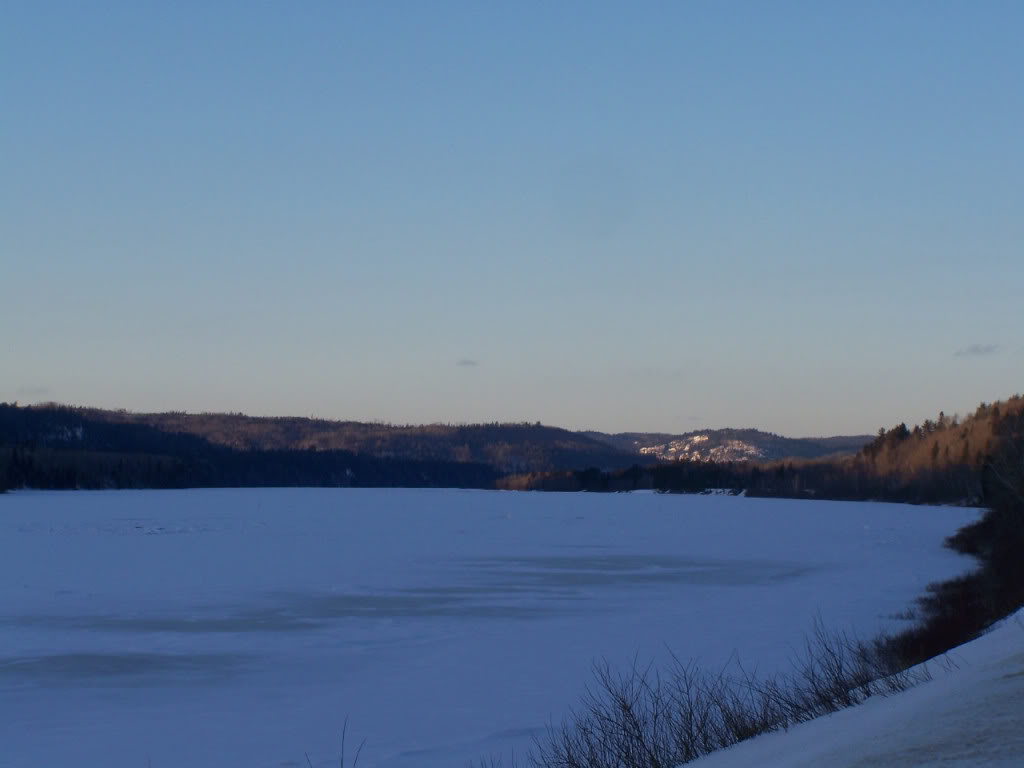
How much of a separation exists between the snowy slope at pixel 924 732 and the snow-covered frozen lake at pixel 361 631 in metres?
4.03

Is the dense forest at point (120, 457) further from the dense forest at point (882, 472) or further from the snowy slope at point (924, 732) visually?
the snowy slope at point (924, 732)

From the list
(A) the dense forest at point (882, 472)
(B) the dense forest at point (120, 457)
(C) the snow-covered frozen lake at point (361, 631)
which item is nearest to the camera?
(C) the snow-covered frozen lake at point (361, 631)

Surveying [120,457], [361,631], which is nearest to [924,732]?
[361,631]

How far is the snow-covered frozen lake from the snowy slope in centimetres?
403

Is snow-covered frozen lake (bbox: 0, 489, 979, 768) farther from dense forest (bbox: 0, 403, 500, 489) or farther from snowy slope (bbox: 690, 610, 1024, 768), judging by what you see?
dense forest (bbox: 0, 403, 500, 489)

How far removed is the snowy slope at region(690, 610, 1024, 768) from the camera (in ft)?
15.1

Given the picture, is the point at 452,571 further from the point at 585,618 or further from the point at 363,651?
the point at 363,651

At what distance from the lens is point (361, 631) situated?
688 inches

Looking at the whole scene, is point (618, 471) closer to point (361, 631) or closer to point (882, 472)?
point (882, 472)

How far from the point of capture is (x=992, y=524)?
36.7 m

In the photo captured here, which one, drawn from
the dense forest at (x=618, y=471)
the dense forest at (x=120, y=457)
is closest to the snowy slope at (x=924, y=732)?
the dense forest at (x=618, y=471)

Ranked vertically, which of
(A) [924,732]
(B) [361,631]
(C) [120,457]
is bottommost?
(B) [361,631]

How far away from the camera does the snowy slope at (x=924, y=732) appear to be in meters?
4.61

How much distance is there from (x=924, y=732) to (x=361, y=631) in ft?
43.7
